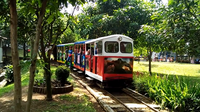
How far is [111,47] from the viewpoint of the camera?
10516 millimetres

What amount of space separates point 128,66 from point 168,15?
4152 millimetres

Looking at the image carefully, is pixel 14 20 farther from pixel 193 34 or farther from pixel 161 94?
pixel 161 94

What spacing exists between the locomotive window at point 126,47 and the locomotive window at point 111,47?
0.27m

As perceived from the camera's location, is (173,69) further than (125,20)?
Yes

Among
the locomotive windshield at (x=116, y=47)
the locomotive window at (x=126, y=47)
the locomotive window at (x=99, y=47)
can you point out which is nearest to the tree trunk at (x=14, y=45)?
the locomotive windshield at (x=116, y=47)

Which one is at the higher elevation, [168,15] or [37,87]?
[168,15]

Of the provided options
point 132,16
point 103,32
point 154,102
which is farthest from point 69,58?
point 154,102

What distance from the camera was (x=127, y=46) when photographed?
35.4 feet

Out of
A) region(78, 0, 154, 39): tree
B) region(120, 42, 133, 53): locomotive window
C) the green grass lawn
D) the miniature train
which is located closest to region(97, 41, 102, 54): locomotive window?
the miniature train

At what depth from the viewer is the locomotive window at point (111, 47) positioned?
34.3 ft

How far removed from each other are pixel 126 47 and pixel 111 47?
84cm

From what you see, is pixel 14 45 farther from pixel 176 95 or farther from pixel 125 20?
pixel 125 20

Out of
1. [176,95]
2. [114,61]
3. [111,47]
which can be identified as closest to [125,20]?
[111,47]

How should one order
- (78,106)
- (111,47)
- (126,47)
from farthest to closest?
(126,47) → (111,47) → (78,106)
